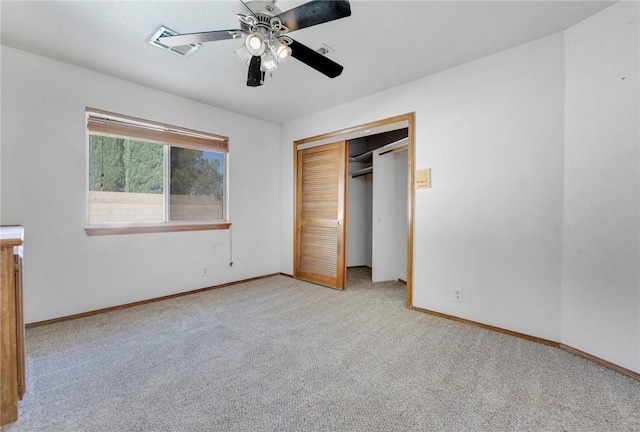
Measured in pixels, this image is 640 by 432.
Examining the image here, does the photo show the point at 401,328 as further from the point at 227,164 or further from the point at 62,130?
the point at 62,130

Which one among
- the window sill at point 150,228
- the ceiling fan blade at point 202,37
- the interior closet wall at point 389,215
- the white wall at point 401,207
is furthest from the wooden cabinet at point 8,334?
the white wall at point 401,207

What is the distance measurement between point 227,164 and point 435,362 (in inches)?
137

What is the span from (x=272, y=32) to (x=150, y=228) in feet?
8.70

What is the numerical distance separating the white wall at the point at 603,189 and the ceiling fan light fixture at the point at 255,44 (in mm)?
2397

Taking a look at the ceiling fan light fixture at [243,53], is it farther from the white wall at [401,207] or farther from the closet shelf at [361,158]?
the closet shelf at [361,158]

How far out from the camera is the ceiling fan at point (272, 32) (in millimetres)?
1456

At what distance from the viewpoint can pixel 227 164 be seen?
12.8 feet

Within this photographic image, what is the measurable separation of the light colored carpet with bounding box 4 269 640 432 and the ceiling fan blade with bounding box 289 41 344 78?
2.16 meters

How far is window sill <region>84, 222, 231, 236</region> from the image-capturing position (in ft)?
9.23

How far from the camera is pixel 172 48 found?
2.34m

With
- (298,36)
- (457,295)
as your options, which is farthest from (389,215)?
(298,36)

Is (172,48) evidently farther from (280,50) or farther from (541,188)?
(541,188)

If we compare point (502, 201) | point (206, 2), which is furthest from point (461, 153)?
point (206, 2)

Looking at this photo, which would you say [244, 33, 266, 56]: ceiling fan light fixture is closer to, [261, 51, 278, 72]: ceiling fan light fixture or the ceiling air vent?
[261, 51, 278, 72]: ceiling fan light fixture
